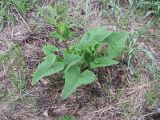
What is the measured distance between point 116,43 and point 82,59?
0.82ft

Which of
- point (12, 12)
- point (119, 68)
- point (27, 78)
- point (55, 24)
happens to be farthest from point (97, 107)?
point (12, 12)

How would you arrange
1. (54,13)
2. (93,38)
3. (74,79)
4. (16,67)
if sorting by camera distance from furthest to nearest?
(54,13)
(16,67)
(93,38)
(74,79)

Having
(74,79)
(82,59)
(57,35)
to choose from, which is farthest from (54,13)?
(74,79)

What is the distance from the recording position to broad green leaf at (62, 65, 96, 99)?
7.54 ft

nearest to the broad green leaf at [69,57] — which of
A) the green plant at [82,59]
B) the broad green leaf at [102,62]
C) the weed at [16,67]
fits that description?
the green plant at [82,59]

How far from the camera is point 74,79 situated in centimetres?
234

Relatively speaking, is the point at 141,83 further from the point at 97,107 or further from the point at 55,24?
the point at 55,24

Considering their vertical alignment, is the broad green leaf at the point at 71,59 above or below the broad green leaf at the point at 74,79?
above

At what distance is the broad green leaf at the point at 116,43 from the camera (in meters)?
2.44

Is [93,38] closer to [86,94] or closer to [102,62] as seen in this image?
[102,62]

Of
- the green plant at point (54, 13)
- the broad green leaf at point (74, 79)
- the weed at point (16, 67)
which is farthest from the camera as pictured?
the green plant at point (54, 13)

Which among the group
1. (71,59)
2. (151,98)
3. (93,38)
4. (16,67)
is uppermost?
(93,38)

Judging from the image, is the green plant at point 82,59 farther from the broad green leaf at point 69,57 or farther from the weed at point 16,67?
the weed at point 16,67

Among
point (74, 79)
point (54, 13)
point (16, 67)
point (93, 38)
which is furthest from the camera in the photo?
point (54, 13)
